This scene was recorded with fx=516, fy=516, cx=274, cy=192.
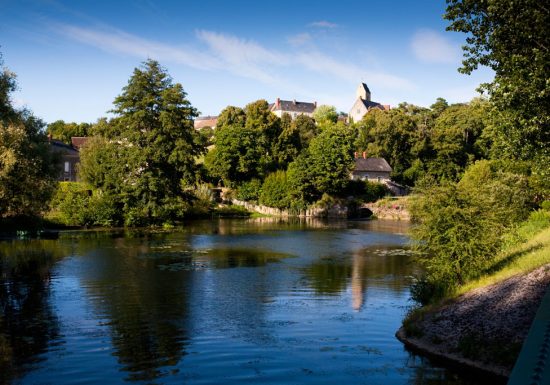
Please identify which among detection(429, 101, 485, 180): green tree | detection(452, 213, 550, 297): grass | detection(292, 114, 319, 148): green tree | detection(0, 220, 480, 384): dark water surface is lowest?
detection(0, 220, 480, 384): dark water surface

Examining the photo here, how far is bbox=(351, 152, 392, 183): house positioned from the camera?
10419 cm

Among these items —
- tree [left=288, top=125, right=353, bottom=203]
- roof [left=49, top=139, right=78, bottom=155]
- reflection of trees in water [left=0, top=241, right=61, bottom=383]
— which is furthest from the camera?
roof [left=49, top=139, right=78, bottom=155]

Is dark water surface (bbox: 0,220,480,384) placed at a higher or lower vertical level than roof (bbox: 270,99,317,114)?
lower

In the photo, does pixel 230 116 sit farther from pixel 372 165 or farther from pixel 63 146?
pixel 63 146

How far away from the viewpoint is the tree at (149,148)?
63.2 m

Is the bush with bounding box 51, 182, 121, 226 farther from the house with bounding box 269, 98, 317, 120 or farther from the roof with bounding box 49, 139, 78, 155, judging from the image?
the house with bounding box 269, 98, 317, 120

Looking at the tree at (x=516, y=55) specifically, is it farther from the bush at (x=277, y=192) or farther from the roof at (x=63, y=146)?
the roof at (x=63, y=146)

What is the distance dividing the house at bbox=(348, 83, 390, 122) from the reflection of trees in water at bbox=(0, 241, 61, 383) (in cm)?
13938

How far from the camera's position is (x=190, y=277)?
32.5 metres

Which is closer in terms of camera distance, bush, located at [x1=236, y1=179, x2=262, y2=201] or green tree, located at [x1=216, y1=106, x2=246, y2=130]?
bush, located at [x1=236, y1=179, x2=262, y2=201]

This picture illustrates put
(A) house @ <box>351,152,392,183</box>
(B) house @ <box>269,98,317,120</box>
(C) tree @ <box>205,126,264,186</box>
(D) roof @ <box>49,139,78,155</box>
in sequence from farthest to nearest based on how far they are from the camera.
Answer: (B) house @ <box>269,98,317,120</box>
(A) house @ <box>351,152,392,183</box>
(D) roof @ <box>49,139,78,155</box>
(C) tree @ <box>205,126,264,186</box>

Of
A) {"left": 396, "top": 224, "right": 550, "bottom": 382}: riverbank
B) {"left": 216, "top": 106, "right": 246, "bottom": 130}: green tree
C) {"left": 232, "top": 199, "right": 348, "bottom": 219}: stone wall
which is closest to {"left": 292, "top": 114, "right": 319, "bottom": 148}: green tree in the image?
{"left": 216, "top": 106, "right": 246, "bottom": 130}: green tree

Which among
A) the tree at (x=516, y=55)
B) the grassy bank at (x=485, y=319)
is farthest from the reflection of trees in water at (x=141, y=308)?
the tree at (x=516, y=55)

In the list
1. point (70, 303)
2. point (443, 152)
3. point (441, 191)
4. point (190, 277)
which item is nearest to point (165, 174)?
point (190, 277)
